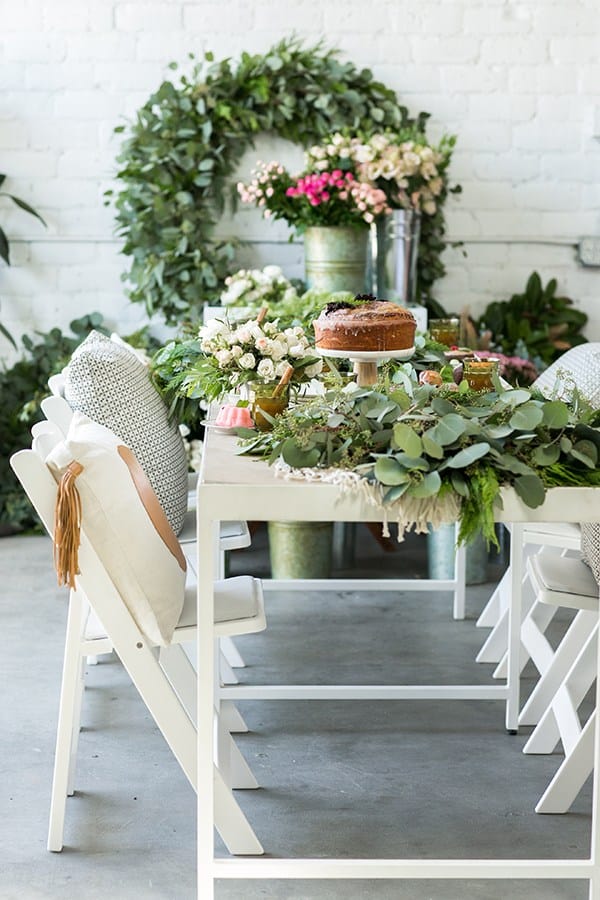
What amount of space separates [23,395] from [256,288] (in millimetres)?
1200

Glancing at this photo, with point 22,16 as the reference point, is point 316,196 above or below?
below

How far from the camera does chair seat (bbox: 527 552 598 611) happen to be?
Answer: 8.73 feet

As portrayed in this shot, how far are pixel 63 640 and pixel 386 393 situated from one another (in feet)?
6.16

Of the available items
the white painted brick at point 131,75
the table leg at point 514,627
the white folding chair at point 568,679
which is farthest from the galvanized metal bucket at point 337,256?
the white folding chair at point 568,679

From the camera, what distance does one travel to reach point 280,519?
2.18 m

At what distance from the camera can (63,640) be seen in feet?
13.0

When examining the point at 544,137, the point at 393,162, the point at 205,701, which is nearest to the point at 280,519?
the point at 205,701

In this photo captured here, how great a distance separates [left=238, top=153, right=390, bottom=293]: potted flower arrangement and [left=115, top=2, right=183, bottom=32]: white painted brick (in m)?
0.77

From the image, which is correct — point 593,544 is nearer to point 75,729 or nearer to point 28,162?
point 75,729

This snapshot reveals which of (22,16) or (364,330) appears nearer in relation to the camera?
(364,330)

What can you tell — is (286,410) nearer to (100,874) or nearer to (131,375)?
(131,375)

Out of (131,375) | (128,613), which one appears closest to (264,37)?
(131,375)

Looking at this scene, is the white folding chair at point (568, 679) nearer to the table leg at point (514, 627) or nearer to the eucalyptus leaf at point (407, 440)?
the table leg at point (514, 627)

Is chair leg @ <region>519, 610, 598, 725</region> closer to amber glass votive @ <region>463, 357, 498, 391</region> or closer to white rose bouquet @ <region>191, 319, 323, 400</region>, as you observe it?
amber glass votive @ <region>463, 357, 498, 391</region>
